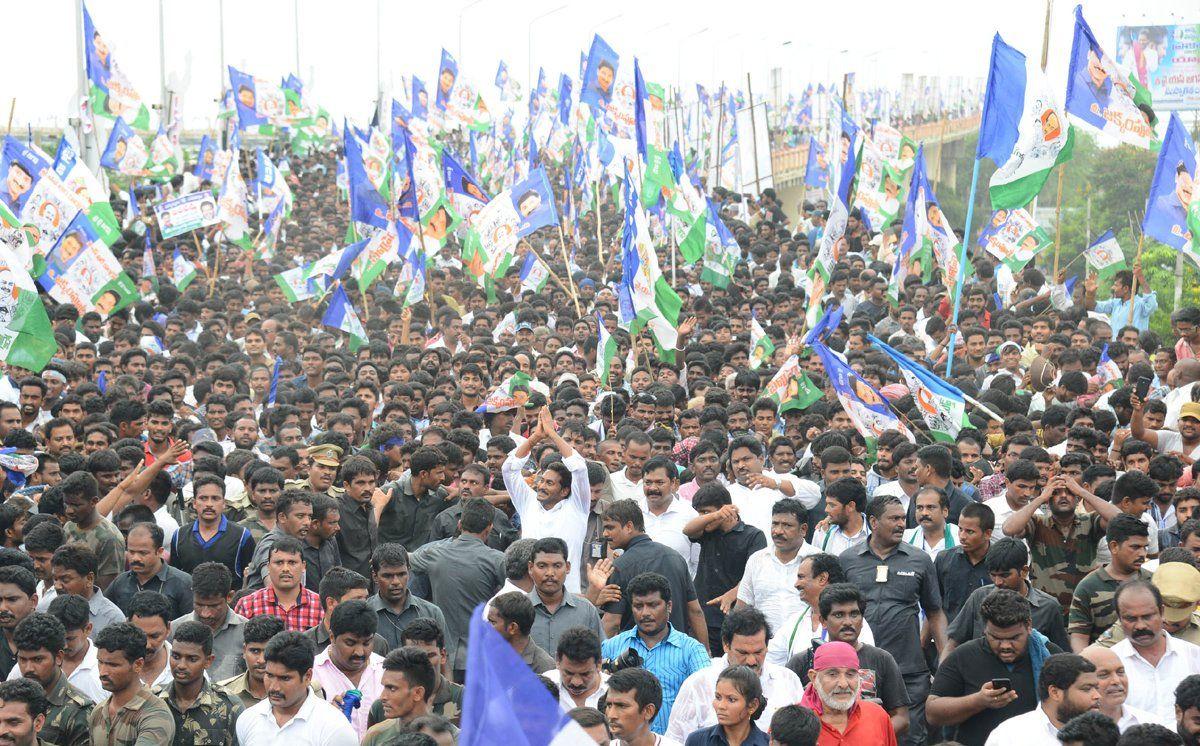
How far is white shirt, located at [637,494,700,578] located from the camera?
8703 mm

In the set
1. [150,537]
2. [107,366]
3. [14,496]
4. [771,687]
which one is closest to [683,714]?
Result: [771,687]

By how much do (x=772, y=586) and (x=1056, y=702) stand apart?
7.19 ft

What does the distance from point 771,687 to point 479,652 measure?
3191 mm

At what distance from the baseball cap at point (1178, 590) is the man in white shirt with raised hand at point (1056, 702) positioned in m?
1.06

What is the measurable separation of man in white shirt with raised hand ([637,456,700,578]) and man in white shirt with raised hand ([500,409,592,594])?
0.34 metres

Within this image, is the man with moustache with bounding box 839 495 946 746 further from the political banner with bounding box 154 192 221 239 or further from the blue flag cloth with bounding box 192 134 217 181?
the blue flag cloth with bounding box 192 134 217 181

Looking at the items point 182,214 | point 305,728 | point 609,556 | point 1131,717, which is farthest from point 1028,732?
point 182,214

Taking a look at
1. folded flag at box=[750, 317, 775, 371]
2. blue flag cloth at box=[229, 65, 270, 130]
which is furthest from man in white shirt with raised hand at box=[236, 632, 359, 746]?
blue flag cloth at box=[229, 65, 270, 130]

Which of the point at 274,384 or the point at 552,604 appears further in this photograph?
the point at 274,384

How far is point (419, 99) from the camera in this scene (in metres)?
32.0

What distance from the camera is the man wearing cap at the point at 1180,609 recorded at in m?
6.72

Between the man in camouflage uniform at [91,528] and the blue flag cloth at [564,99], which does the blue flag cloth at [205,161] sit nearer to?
the blue flag cloth at [564,99]

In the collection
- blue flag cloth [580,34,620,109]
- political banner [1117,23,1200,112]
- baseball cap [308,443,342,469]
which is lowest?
baseball cap [308,443,342,469]

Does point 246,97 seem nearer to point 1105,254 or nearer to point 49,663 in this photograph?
point 1105,254
